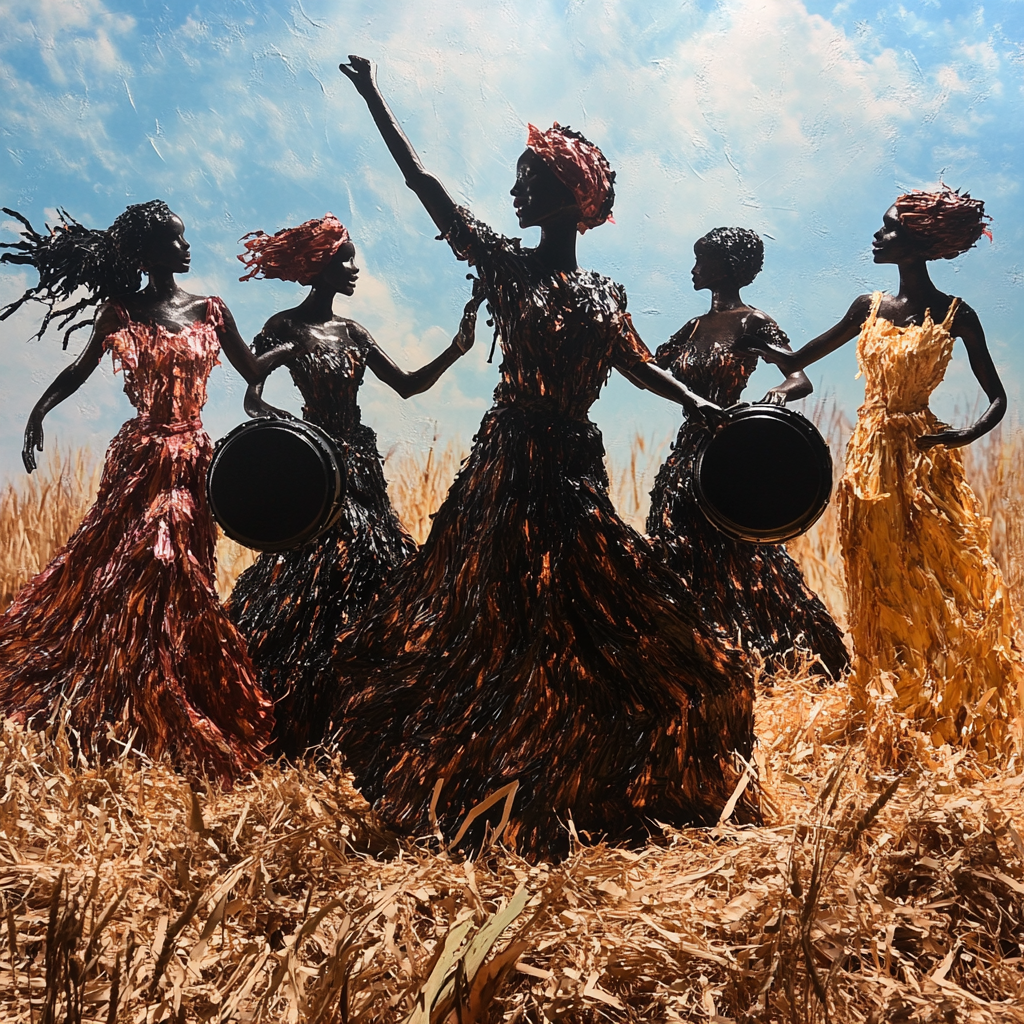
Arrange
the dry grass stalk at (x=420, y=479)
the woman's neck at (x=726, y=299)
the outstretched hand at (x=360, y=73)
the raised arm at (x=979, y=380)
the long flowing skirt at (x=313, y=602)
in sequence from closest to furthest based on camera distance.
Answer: the outstretched hand at (x=360, y=73) → the long flowing skirt at (x=313, y=602) → the raised arm at (x=979, y=380) → the dry grass stalk at (x=420, y=479) → the woman's neck at (x=726, y=299)

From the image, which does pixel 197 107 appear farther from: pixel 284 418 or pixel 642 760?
pixel 642 760

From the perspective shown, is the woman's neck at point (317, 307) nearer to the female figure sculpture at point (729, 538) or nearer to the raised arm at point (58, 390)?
the raised arm at point (58, 390)

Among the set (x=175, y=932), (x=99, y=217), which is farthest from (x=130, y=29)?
(x=175, y=932)

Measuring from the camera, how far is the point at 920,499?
2.06 m

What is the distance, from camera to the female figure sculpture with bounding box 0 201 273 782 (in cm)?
181

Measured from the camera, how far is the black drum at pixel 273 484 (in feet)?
5.74

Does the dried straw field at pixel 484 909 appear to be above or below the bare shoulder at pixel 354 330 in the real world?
below

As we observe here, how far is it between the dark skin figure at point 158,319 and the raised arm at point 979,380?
1.63m

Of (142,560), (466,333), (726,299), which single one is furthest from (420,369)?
(726,299)

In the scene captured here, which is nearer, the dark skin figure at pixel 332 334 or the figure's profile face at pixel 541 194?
the figure's profile face at pixel 541 194

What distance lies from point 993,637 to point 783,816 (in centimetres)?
80

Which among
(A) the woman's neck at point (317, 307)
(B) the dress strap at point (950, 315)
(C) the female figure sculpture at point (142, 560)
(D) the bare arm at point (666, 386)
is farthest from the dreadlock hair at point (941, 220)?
(C) the female figure sculpture at point (142, 560)

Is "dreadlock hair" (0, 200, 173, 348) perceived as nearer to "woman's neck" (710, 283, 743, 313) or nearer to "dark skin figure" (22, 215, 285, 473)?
"dark skin figure" (22, 215, 285, 473)

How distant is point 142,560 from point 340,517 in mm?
450
